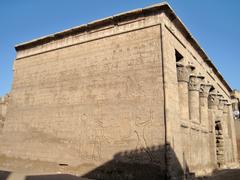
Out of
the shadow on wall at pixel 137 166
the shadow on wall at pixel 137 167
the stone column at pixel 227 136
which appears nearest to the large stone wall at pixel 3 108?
the shadow on wall at pixel 137 167

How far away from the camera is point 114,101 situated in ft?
28.0

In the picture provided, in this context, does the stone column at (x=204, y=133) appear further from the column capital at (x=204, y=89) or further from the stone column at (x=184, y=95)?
the stone column at (x=184, y=95)

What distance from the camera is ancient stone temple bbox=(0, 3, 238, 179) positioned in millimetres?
7703

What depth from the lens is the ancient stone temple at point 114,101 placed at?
7703 millimetres

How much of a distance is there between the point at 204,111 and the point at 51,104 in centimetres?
745

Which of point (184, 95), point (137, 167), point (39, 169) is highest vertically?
point (184, 95)

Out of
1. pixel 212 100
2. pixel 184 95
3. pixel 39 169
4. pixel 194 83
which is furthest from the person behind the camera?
pixel 212 100

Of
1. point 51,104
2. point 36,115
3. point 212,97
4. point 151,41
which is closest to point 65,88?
point 51,104

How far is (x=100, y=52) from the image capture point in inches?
372

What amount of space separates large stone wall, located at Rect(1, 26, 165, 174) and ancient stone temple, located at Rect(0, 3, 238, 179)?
3cm

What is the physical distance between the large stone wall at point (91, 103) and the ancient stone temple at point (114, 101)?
0.11 feet

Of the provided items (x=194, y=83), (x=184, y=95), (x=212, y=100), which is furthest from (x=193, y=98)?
(x=212, y=100)

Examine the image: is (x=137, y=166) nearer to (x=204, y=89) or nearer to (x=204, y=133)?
(x=204, y=133)

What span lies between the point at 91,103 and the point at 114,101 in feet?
3.25
